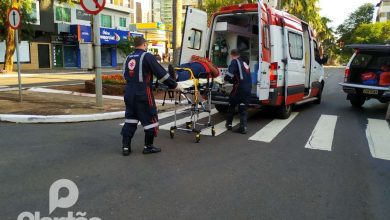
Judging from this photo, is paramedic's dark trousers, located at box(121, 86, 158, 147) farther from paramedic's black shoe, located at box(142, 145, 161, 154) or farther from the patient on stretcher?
the patient on stretcher

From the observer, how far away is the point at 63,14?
3588cm

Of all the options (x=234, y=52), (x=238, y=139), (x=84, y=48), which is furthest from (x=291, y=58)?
(x=84, y=48)

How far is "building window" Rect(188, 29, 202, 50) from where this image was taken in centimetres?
932

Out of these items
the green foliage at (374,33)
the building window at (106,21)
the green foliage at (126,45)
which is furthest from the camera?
the green foliage at (374,33)

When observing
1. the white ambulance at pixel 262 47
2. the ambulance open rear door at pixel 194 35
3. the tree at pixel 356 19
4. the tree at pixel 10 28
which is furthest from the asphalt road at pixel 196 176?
the tree at pixel 356 19

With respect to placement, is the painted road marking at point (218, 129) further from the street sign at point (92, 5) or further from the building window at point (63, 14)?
the building window at point (63, 14)

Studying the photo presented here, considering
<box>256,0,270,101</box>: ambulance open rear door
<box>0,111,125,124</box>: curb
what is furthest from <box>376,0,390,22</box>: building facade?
<box>0,111,125,124</box>: curb

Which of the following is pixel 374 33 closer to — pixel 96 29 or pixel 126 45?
pixel 126 45

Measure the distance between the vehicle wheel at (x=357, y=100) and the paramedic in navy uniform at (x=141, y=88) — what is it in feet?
27.2

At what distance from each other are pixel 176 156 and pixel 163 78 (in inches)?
48.7

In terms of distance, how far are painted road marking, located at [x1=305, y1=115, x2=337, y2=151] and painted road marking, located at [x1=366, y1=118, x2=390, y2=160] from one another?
73cm

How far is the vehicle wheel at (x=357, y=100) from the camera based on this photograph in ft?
40.2

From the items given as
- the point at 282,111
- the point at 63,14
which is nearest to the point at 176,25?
the point at 282,111

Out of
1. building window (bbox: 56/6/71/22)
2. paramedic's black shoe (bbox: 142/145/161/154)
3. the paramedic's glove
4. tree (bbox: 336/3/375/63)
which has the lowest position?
paramedic's black shoe (bbox: 142/145/161/154)
